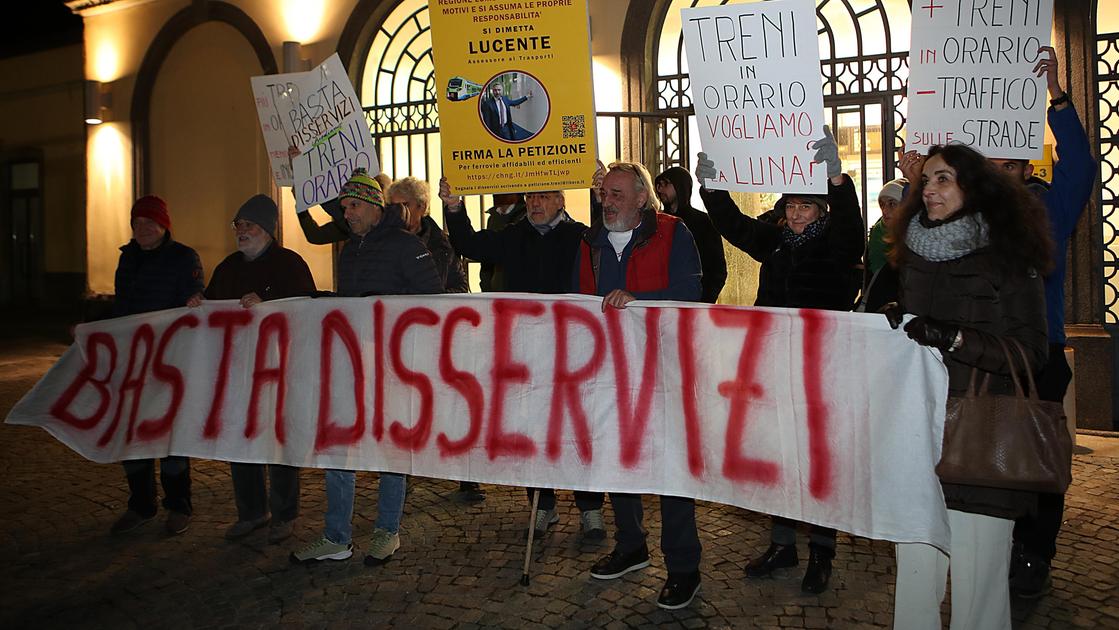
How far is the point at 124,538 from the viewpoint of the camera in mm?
5305

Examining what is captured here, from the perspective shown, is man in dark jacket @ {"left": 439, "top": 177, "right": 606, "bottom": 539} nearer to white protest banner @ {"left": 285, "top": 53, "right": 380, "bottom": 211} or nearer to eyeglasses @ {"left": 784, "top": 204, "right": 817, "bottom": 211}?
white protest banner @ {"left": 285, "top": 53, "right": 380, "bottom": 211}

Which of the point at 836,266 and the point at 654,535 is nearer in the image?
the point at 836,266

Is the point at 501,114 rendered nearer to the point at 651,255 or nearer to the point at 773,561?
the point at 651,255

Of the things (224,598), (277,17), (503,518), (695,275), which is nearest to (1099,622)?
(695,275)

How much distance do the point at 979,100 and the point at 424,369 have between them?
2.96 meters

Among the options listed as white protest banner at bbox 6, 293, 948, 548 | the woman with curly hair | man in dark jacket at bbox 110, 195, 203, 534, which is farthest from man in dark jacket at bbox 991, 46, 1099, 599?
man in dark jacket at bbox 110, 195, 203, 534

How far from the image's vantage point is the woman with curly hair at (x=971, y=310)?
3.14 metres

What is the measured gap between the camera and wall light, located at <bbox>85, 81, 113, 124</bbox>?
1466cm

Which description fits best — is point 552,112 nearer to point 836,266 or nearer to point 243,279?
point 836,266

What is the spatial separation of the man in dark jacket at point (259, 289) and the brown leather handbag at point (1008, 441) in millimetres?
3390

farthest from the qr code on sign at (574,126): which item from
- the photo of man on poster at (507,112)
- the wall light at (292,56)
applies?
the wall light at (292,56)

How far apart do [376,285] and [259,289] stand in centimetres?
82

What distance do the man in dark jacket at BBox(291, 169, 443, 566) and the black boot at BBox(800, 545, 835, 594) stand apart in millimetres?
2005

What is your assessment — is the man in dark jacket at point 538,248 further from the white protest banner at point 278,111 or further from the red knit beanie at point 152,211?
the red knit beanie at point 152,211
